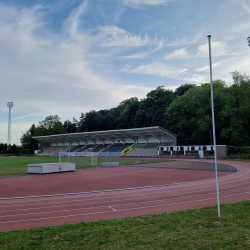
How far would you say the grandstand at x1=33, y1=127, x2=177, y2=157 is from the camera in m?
60.3

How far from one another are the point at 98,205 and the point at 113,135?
193 ft

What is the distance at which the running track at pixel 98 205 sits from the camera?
9.12 meters

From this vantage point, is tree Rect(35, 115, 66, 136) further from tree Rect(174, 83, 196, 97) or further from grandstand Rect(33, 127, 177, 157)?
tree Rect(174, 83, 196, 97)

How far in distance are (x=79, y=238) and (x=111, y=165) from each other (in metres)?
27.4

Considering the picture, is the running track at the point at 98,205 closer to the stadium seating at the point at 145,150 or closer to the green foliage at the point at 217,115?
the green foliage at the point at 217,115

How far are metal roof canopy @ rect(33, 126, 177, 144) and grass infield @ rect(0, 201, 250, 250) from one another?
47.5 m

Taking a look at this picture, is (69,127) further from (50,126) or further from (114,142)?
(114,142)

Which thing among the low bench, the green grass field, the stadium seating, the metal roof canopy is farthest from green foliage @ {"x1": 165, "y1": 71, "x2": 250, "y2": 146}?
the low bench

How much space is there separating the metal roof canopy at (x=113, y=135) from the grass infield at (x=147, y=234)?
4753cm

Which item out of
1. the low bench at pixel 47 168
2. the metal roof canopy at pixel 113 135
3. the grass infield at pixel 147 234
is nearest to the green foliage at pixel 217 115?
the metal roof canopy at pixel 113 135

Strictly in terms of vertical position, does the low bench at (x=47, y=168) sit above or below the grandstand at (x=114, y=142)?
below

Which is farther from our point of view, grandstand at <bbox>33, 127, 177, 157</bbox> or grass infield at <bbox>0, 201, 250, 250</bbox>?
grandstand at <bbox>33, 127, 177, 157</bbox>

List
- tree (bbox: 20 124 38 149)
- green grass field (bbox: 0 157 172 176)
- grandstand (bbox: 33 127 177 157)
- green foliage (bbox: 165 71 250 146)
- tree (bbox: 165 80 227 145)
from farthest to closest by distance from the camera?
tree (bbox: 20 124 38 149)
grandstand (bbox: 33 127 177 157)
tree (bbox: 165 80 227 145)
green foliage (bbox: 165 71 250 146)
green grass field (bbox: 0 157 172 176)

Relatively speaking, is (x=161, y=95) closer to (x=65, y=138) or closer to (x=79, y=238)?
(x=65, y=138)
